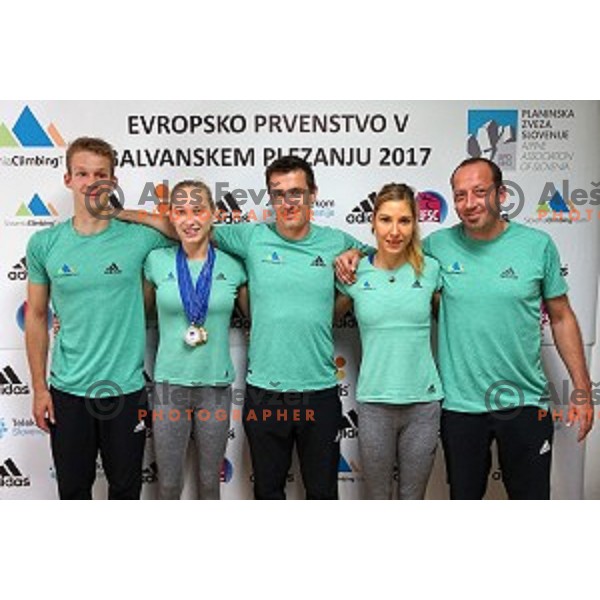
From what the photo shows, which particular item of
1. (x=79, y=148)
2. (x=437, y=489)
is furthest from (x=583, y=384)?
(x=79, y=148)

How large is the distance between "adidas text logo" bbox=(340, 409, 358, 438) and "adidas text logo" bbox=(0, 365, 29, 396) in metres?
1.16

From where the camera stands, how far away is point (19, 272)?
9.13ft

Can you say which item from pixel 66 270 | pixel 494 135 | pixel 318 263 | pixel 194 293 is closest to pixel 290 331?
pixel 318 263

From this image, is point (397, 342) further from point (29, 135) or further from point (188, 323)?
point (29, 135)

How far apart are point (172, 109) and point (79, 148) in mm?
338

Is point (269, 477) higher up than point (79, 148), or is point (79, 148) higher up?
point (79, 148)

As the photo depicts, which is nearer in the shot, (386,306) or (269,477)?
(386,306)

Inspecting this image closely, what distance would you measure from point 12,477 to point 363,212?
5.29 feet

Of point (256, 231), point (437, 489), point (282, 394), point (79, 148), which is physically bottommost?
point (437, 489)

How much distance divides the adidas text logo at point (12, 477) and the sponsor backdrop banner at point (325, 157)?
1.38 feet

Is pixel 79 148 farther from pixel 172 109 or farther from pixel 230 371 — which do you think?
pixel 230 371

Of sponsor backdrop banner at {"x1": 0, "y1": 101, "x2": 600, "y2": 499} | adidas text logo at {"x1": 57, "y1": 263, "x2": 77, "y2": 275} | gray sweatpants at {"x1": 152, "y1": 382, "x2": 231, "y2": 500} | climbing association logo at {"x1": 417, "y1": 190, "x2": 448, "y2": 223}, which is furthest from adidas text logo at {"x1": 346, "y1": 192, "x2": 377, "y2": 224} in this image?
adidas text logo at {"x1": 57, "y1": 263, "x2": 77, "y2": 275}

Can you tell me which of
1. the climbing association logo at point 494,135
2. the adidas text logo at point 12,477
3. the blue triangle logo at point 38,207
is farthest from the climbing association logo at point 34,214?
the climbing association logo at point 494,135

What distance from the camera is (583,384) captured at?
9.20 feet
